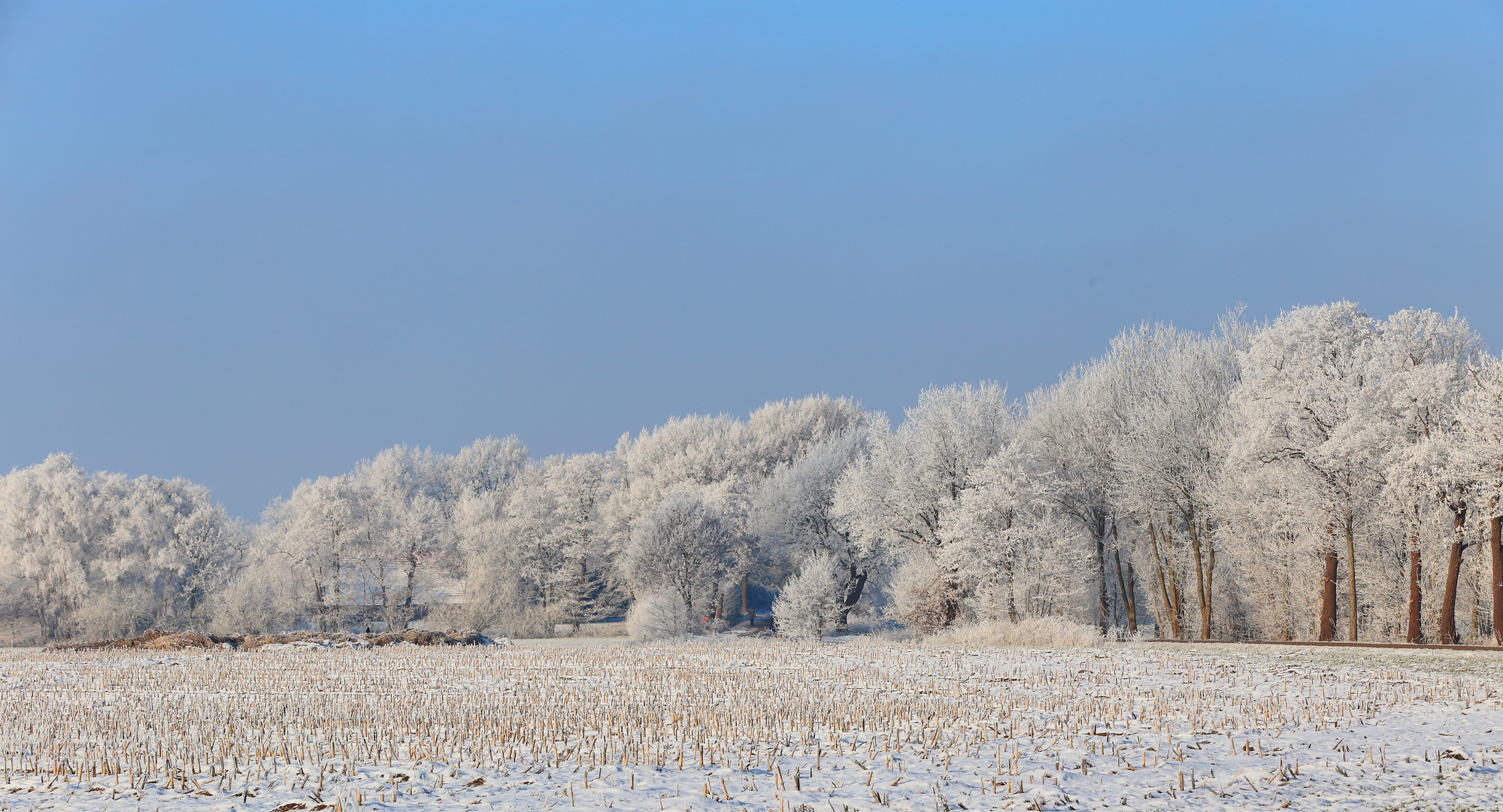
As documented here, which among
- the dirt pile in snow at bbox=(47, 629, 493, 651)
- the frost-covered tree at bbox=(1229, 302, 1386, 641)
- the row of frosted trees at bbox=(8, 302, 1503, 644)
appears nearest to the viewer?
the frost-covered tree at bbox=(1229, 302, 1386, 641)

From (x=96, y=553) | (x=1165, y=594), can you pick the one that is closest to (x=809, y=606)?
(x=1165, y=594)

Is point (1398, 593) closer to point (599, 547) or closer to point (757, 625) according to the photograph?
point (757, 625)

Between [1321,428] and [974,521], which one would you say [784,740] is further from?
[974,521]

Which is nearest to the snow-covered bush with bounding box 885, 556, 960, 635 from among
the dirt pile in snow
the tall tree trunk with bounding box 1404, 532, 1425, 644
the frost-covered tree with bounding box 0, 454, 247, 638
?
the tall tree trunk with bounding box 1404, 532, 1425, 644

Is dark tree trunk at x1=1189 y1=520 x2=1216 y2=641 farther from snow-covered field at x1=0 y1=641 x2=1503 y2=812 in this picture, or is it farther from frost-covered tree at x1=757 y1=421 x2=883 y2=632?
frost-covered tree at x1=757 y1=421 x2=883 y2=632

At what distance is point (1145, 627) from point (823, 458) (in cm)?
2229

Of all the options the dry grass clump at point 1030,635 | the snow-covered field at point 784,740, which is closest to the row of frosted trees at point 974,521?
the dry grass clump at point 1030,635

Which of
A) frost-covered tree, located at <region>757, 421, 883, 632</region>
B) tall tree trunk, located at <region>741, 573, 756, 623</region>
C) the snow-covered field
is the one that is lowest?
tall tree trunk, located at <region>741, 573, 756, 623</region>

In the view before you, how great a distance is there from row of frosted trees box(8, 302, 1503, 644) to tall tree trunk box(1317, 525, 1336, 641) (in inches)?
4.4

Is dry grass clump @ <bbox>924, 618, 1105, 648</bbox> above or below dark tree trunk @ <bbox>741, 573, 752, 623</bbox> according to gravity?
above

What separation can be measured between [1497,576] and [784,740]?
73.8 ft

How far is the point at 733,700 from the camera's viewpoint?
14023mm

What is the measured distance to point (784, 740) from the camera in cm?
1043

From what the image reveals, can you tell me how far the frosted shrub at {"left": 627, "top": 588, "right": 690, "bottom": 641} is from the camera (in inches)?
1622
